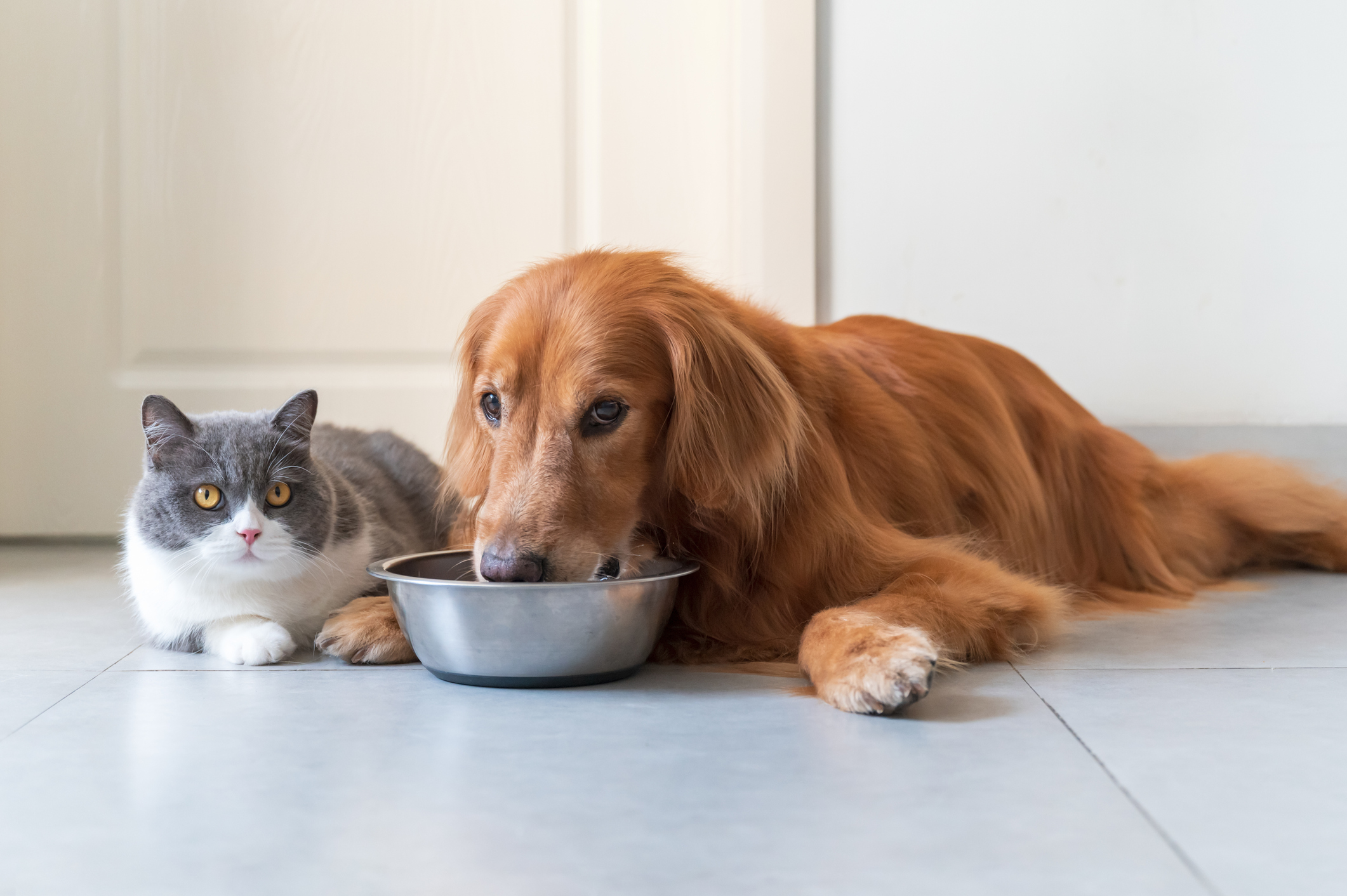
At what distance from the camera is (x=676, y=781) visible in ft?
3.79

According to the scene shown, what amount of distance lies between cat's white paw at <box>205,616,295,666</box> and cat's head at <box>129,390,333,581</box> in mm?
84

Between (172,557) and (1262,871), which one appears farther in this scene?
(172,557)

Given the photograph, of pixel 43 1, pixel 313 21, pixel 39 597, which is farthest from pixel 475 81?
pixel 39 597

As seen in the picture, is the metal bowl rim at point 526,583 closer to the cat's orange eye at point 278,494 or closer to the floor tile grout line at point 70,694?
the cat's orange eye at point 278,494

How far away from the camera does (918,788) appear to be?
3.66 ft

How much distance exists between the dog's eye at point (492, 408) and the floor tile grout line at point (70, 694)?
747 mm

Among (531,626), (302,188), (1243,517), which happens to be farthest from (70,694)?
(1243,517)

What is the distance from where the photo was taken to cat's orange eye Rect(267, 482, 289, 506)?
1.81 meters

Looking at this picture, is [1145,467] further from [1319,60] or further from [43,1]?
[43,1]

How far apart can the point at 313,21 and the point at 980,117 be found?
1924 millimetres

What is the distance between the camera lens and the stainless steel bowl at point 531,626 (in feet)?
4.77

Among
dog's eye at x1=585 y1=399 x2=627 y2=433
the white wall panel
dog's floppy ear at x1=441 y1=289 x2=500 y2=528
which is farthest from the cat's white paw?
the white wall panel

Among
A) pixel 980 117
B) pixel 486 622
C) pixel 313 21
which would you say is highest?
pixel 313 21

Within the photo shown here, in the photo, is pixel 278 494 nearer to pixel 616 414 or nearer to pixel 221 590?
pixel 221 590
